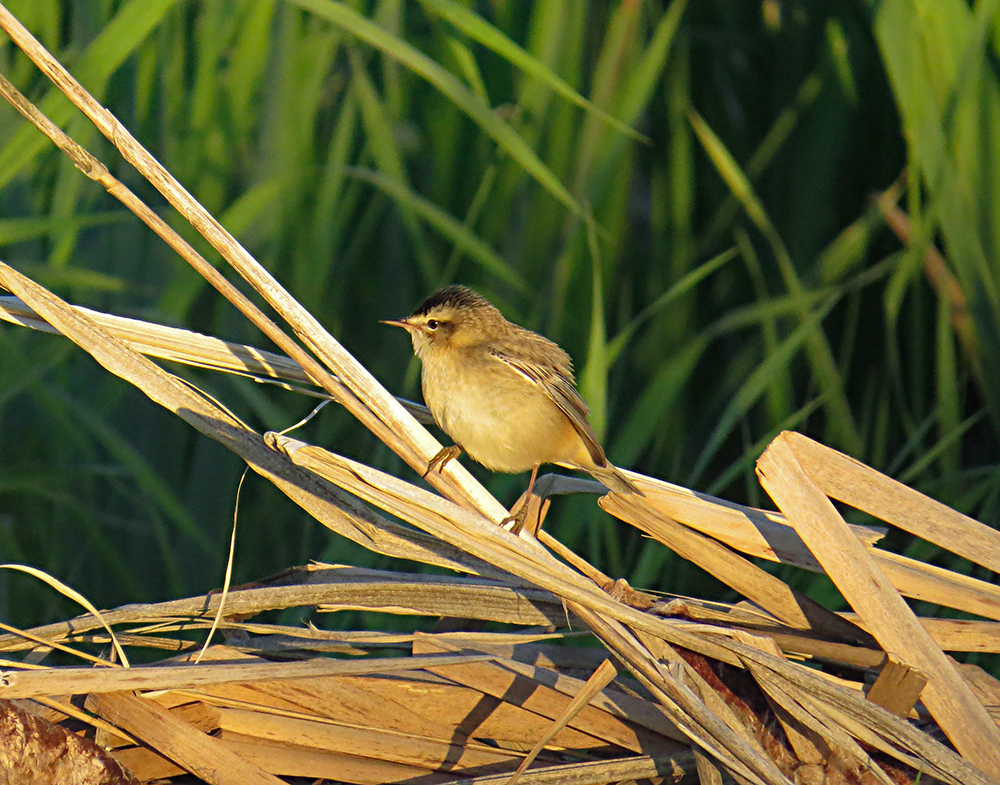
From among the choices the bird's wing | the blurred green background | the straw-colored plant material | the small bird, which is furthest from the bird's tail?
→ the blurred green background

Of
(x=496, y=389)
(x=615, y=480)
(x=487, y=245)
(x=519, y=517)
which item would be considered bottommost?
(x=519, y=517)

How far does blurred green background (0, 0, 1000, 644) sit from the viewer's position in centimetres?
329

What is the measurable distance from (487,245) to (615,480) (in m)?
1.47

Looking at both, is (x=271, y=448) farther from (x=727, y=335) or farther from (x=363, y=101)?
(x=727, y=335)

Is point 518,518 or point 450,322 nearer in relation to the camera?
point 518,518

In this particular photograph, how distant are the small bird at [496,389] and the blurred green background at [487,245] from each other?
0.17m

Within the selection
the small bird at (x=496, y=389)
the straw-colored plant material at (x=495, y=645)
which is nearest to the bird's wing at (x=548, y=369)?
the small bird at (x=496, y=389)

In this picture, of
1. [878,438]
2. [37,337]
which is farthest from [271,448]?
[878,438]

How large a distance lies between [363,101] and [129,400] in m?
1.27

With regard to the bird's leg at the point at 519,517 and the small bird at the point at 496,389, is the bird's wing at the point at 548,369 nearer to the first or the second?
the small bird at the point at 496,389

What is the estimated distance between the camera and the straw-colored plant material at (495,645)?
1.85 metres

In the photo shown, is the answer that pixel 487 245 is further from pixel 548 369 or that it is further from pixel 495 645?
pixel 495 645

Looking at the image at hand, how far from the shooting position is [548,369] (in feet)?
9.87

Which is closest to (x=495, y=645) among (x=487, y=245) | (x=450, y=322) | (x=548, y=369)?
(x=548, y=369)
